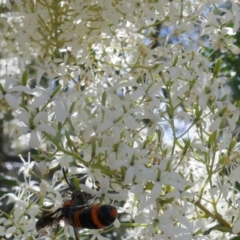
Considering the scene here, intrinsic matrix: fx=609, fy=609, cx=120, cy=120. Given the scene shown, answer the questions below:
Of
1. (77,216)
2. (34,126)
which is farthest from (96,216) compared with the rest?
(34,126)

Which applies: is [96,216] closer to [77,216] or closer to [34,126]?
[77,216]

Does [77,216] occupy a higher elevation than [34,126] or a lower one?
lower

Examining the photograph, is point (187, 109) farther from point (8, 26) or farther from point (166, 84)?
point (8, 26)

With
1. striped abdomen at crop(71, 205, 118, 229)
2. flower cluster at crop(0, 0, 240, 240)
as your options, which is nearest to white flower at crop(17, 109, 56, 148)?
flower cluster at crop(0, 0, 240, 240)

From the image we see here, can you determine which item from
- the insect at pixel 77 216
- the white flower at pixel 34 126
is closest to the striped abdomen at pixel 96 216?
the insect at pixel 77 216

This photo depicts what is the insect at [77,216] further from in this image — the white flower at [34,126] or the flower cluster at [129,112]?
the white flower at [34,126]

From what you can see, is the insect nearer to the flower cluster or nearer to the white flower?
the flower cluster
